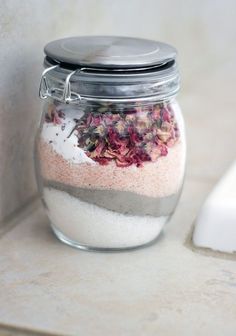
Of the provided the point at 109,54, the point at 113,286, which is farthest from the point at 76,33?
the point at 113,286

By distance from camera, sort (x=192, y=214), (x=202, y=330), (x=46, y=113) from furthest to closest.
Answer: (x=192, y=214) → (x=46, y=113) → (x=202, y=330)

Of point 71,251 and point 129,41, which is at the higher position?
point 129,41

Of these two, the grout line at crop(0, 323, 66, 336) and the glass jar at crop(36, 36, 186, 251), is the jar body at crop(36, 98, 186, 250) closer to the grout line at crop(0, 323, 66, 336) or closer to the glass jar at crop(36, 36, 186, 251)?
the glass jar at crop(36, 36, 186, 251)

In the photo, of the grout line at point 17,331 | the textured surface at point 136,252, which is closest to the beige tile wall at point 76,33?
the textured surface at point 136,252

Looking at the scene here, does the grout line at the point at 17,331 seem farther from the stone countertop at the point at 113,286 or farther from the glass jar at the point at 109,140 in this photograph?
the glass jar at the point at 109,140

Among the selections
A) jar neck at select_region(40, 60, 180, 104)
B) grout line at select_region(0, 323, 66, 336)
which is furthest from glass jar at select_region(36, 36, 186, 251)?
grout line at select_region(0, 323, 66, 336)

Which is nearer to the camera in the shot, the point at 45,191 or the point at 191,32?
the point at 45,191

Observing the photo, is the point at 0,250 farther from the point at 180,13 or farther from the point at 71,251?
the point at 180,13

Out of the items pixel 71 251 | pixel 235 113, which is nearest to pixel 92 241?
pixel 71 251
